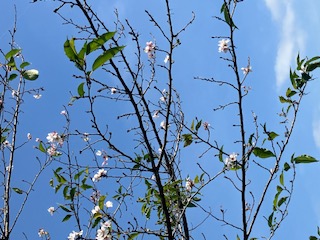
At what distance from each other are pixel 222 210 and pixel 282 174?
0.52 m

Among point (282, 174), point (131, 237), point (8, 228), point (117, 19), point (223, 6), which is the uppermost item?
point (117, 19)

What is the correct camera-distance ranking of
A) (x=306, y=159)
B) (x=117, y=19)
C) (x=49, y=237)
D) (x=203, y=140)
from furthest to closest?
(x=49, y=237) < (x=117, y=19) < (x=203, y=140) < (x=306, y=159)

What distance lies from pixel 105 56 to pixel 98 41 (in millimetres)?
48

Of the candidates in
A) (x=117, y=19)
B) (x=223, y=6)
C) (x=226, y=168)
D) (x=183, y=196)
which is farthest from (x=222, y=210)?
(x=117, y=19)

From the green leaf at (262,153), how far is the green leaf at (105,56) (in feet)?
3.48

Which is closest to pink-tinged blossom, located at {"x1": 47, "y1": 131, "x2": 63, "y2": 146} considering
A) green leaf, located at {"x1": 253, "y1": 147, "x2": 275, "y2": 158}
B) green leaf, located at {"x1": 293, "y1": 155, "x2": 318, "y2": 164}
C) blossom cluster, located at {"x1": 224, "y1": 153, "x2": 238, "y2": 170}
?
blossom cluster, located at {"x1": 224, "y1": 153, "x2": 238, "y2": 170}

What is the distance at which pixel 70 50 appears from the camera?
137 centimetres

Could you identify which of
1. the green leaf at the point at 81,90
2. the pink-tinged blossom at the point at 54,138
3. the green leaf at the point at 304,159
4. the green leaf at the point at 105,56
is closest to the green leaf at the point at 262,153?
the green leaf at the point at 304,159

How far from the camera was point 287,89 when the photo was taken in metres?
2.22

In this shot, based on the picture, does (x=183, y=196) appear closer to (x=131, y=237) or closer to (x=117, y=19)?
(x=131, y=237)

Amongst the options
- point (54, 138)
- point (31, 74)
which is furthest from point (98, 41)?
point (54, 138)

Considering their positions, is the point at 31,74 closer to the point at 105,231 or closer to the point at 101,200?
the point at 101,200

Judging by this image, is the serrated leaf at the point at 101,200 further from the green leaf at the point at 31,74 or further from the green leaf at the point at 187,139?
the green leaf at the point at 31,74

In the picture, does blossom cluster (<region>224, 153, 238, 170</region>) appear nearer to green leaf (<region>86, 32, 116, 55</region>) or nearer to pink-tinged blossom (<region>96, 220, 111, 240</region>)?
pink-tinged blossom (<region>96, 220, 111, 240</region>)
